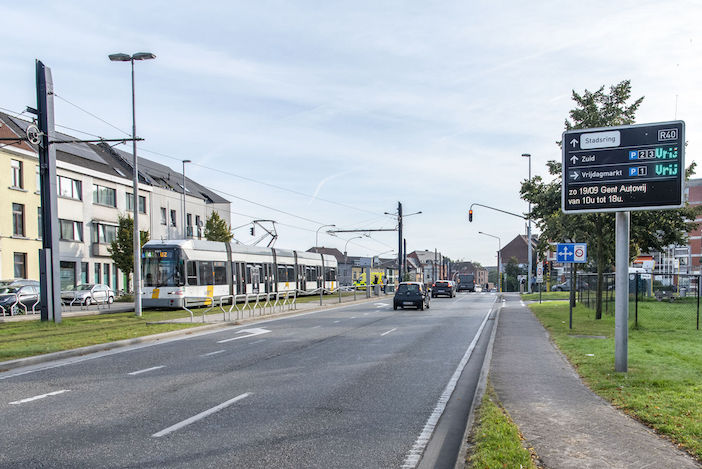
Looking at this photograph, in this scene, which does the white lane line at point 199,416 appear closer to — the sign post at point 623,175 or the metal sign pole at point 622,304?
the metal sign pole at point 622,304

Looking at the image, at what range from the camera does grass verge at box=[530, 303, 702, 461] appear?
20.9ft

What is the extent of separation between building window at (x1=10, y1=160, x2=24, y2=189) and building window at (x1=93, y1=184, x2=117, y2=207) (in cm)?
760

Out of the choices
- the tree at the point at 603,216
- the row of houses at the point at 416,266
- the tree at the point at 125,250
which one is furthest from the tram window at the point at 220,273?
the row of houses at the point at 416,266

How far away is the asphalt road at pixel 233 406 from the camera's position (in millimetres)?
5488

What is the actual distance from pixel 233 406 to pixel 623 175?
7441 millimetres

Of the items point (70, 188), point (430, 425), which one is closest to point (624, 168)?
point (430, 425)

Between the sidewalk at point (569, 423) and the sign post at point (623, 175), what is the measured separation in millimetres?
1708

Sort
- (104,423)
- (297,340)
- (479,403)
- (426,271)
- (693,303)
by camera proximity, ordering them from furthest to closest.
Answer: (426,271), (693,303), (297,340), (479,403), (104,423)

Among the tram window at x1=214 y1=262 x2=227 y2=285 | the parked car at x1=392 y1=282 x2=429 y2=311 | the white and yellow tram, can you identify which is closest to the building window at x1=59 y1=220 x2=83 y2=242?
the white and yellow tram

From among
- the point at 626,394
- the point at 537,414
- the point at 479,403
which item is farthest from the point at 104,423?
the point at 626,394

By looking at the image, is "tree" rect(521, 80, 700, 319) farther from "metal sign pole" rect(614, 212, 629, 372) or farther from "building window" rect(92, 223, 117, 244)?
"building window" rect(92, 223, 117, 244)

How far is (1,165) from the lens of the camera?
36.2m

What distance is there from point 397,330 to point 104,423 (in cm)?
1262

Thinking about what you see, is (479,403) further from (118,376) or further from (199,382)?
(118,376)
